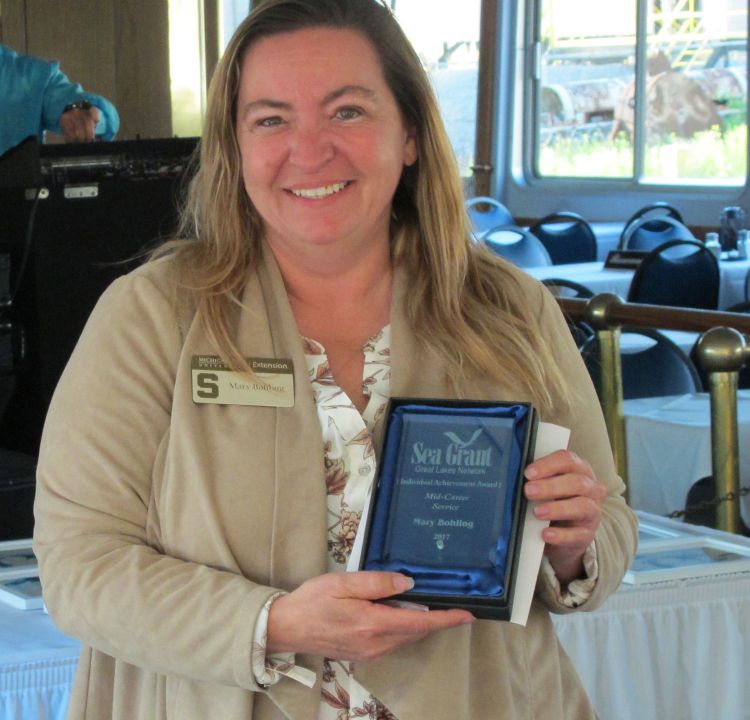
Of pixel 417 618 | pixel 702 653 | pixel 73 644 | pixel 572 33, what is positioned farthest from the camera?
pixel 572 33

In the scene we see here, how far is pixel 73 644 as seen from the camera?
1699mm

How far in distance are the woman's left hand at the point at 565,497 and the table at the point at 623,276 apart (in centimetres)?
587

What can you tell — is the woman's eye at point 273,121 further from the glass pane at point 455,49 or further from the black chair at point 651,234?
the glass pane at point 455,49

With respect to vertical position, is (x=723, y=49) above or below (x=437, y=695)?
above

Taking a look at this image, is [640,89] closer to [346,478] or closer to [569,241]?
[569,241]

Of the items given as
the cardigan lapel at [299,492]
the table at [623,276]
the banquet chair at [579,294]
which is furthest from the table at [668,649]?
the table at [623,276]

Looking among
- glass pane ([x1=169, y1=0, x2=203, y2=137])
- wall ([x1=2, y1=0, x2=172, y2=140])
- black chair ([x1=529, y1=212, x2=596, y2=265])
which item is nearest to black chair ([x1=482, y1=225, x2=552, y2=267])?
black chair ([x1=529, y1=212, x2=596, y2=265])

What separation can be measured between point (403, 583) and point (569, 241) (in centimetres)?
853

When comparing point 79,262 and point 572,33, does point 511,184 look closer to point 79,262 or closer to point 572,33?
point 572,33

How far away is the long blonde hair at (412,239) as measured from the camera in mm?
1434

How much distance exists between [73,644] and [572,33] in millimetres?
10384

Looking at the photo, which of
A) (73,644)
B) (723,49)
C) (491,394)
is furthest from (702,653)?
(723,49)

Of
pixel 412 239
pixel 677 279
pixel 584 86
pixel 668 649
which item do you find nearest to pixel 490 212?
pixel 584 86

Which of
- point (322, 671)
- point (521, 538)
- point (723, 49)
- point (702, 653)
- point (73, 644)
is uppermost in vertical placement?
point (723, 49)
